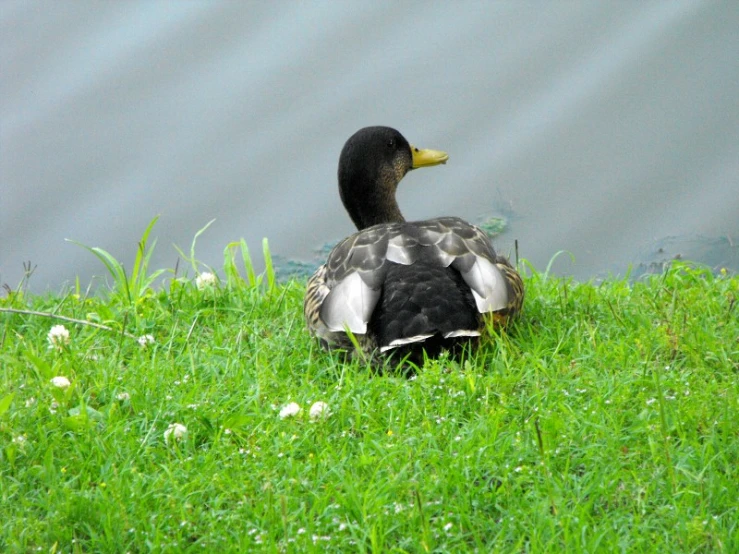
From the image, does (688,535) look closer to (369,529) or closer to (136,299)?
(369,529)

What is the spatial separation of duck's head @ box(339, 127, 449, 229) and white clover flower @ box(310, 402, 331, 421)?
2087 millimetres

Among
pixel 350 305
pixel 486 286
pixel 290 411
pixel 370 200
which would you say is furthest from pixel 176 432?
pixel 370 200

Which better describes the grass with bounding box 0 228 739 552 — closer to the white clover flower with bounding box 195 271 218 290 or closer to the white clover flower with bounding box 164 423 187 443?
the white clover flower with bounding box 164 423 187 443

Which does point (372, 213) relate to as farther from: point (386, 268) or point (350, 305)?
point (350, 305)

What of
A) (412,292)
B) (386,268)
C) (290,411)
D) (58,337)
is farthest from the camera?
(58,337)

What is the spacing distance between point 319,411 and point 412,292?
30.6 inches

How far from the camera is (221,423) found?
3.71 metres

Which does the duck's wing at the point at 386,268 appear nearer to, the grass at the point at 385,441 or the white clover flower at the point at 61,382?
the grass at the point at 385,441

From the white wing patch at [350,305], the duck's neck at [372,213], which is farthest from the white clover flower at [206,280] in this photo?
the white wing patch at [350,305]

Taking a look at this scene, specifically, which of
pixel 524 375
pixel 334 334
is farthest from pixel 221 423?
pixel 524 375

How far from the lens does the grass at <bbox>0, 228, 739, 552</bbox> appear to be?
9.64 feet

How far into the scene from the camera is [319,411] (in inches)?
145

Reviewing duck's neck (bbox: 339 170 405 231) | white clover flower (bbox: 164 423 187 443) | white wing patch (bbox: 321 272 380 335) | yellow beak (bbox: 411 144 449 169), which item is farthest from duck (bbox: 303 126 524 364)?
yellow beak (bbox: 411 144 449 169)

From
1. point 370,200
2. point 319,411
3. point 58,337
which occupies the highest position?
point 58,337
